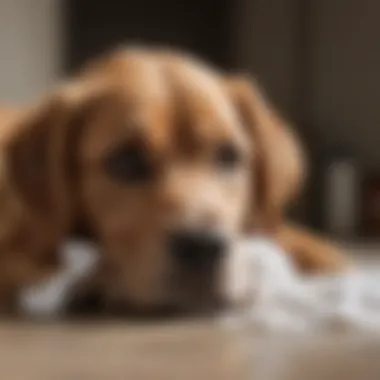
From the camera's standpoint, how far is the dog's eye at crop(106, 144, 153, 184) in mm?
1286

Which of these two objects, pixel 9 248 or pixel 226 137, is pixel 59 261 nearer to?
pixel 9 248

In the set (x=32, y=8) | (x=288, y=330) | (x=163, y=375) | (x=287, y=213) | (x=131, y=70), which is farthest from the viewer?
(x=287, y=213)

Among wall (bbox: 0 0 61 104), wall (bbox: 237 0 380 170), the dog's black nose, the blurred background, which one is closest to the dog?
the dog's black nose

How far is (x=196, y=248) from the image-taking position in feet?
3.87

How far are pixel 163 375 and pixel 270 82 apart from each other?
318 cm

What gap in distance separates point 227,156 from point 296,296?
0.21 m

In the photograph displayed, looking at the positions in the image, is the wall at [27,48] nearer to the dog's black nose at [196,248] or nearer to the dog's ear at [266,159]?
the dog's ear at [266,159]

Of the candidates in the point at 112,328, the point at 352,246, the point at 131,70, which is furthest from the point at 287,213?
the point at 112,328

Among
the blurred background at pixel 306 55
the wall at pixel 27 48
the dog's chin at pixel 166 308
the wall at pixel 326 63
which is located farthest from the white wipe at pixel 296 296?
the wall at pixel 326 63

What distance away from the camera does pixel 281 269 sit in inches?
53.5

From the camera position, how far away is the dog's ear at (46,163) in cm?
133

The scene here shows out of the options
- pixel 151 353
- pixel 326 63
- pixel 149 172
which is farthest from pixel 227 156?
pixel 326 63

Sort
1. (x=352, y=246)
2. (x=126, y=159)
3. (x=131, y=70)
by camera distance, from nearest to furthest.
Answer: (x=126, y=159), (x=131, y=70), (x=352, y=246)

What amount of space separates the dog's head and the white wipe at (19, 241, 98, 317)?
0.04 m
